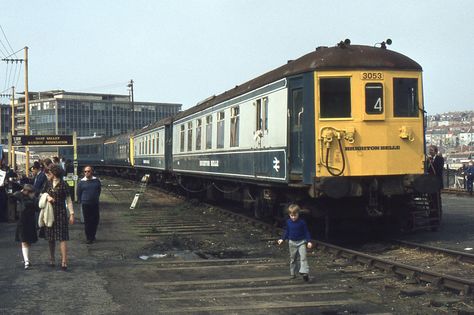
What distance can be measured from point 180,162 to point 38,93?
137 m

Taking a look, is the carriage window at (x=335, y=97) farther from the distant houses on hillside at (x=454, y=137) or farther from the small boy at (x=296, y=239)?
the distant houses on hillside at (x=454, y=137)

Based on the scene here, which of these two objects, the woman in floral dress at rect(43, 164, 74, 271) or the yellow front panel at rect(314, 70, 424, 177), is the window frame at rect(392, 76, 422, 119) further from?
the woman in floral dress at rect(43, 164, 74, 271)

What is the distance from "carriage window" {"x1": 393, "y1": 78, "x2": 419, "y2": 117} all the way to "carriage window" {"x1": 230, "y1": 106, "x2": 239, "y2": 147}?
4.95m

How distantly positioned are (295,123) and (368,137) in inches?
56.2

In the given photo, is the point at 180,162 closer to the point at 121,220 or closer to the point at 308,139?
the point at 121,220

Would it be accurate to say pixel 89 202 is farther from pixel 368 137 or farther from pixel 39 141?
pixel 39 141

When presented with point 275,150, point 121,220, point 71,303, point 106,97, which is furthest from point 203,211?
point 106,97

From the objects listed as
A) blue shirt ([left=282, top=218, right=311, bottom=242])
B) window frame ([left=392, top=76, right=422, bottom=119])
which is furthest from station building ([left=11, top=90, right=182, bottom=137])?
blue shirt ([left=282, top=218, right=311, bottom=242])

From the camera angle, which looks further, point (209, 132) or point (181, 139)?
point (181, 139)

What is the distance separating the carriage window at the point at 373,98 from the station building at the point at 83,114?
12346 cm

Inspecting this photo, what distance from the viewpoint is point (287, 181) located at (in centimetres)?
1150

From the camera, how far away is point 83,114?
136 m

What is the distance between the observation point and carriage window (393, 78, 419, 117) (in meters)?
11.1

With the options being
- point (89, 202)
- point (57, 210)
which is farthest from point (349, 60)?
point (89, 202)
